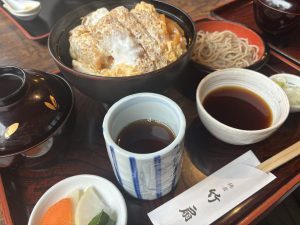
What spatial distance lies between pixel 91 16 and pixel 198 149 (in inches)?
28.0

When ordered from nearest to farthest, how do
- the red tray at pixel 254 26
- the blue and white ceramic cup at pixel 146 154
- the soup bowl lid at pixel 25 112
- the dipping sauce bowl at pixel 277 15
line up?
the blue and white ceramic cup at pixel 146 154 < the soup bowl lid at pixel 25 112 < the dipping sauce bowl at pixel 277 15 < the red tray at pixel 254 26

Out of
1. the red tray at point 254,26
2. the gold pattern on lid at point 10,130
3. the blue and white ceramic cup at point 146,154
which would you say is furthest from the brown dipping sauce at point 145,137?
the red tray at point 254,26

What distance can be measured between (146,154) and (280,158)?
55cm

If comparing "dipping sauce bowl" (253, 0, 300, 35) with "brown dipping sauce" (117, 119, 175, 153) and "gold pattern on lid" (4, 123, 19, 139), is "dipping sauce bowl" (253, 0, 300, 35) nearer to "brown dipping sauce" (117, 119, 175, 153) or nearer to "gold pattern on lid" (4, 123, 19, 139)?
"brown dipping sauce" (117, 119, 175, 153)

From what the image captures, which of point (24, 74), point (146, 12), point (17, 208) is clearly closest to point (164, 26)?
point (146, 12)

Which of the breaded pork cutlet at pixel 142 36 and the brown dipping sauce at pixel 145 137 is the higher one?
the breaded pork cutlet at pixel 142 36

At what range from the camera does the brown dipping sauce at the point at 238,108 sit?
1079 mm

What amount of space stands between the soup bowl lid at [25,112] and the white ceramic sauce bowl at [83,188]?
0.16 metres

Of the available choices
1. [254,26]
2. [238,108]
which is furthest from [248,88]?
[254,26]

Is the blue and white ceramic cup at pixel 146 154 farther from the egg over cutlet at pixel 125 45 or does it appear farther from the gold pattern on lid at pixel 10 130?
the gold pattern on lid at pixel 10 130

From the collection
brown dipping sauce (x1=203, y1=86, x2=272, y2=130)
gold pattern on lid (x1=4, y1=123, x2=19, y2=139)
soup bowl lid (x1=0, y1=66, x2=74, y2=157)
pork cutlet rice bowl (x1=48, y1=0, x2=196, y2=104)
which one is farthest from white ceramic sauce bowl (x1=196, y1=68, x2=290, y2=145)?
gold pattern on lid (x1=4, y1=123, x2=19, y2=139)

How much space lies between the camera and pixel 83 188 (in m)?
0.91

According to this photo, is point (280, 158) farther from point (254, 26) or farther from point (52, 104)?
point (254, 26)

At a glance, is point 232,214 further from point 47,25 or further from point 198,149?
point 47,25
